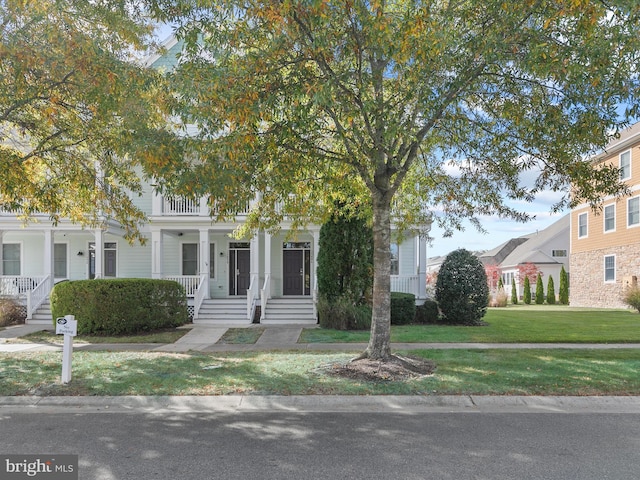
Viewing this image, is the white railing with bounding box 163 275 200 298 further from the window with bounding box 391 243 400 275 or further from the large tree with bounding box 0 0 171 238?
the window with bounding box 391 243 400 275

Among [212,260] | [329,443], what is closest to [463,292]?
[212,260]

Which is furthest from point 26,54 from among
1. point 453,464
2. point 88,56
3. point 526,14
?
point 453,464

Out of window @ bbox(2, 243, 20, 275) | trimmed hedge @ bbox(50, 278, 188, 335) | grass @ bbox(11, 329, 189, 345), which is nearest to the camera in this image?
grass @ bbox(11, 329, 189, 345)

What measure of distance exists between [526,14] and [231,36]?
4.44 meters

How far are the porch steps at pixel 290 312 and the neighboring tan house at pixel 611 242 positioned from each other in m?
14.0

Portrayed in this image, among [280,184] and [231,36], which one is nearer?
[231,36]

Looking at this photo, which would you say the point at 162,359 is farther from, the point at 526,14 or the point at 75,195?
the point at 526,14

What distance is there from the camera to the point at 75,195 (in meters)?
11.9

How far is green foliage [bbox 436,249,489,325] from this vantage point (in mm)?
16391

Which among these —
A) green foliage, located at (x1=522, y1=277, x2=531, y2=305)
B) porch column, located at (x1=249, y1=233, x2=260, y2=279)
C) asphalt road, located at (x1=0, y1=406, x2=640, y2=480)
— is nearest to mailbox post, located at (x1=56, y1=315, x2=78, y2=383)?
asphalt road, located at (x1=0, y1=406, x2=640, y2=480)

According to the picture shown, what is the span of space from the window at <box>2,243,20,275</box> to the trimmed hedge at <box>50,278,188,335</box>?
8.62 metres

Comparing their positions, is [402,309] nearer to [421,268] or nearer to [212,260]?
[421,268]

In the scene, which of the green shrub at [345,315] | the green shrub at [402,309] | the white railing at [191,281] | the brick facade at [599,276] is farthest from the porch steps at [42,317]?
the brick facade at [599,276]

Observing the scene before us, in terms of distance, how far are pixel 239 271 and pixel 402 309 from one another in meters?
7.44
